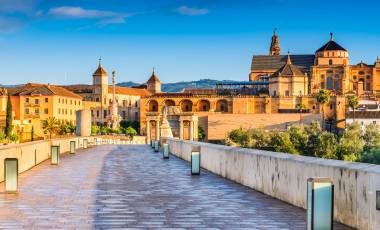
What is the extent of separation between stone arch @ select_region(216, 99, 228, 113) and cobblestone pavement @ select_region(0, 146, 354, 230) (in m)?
144

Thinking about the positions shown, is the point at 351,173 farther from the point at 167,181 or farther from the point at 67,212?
the point at 167,181

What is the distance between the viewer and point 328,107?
14862 centimetres

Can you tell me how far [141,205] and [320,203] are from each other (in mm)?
4148

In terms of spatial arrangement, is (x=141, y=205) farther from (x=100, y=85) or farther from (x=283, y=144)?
(x=100, y=85)

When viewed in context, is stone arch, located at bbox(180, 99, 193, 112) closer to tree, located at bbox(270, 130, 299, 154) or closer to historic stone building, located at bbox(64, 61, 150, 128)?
historic stone building, located at bbox(64, 61, 150, 128)

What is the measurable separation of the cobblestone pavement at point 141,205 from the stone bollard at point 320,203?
1078 mm

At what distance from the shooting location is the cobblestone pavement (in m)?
9.00

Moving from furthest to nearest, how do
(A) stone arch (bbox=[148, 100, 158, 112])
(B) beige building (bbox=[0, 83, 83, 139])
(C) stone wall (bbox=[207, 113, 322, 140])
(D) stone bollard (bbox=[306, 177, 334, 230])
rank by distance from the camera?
(A) stone arch (bbox=[148, 100, 158, 112]) < (C) stone wall (bbox=[207, 113, 322, 140]) < (B) beige building (bbox=[0, 83, 83, 139]) < (D) stone bollard (bbox=[306, 177, 334, 230])

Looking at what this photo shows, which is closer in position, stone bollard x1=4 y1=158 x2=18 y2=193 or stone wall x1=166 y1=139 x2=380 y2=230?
stone wall x1=166 y1=139 x2=380 y2=230

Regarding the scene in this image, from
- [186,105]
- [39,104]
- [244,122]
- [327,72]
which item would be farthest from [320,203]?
Result: [327,72]

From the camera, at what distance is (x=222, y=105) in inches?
6363

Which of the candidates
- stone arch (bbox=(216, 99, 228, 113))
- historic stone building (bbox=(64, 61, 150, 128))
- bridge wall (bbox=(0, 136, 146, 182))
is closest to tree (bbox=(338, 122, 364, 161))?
bridge wall (bbox=(0, 136, 146, 182))

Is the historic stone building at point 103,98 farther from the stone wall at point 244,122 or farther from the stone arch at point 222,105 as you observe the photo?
the stone wall at point 244,122

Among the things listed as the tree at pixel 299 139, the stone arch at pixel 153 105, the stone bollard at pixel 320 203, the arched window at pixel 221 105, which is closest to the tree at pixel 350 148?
the tree at pixel 299 139
